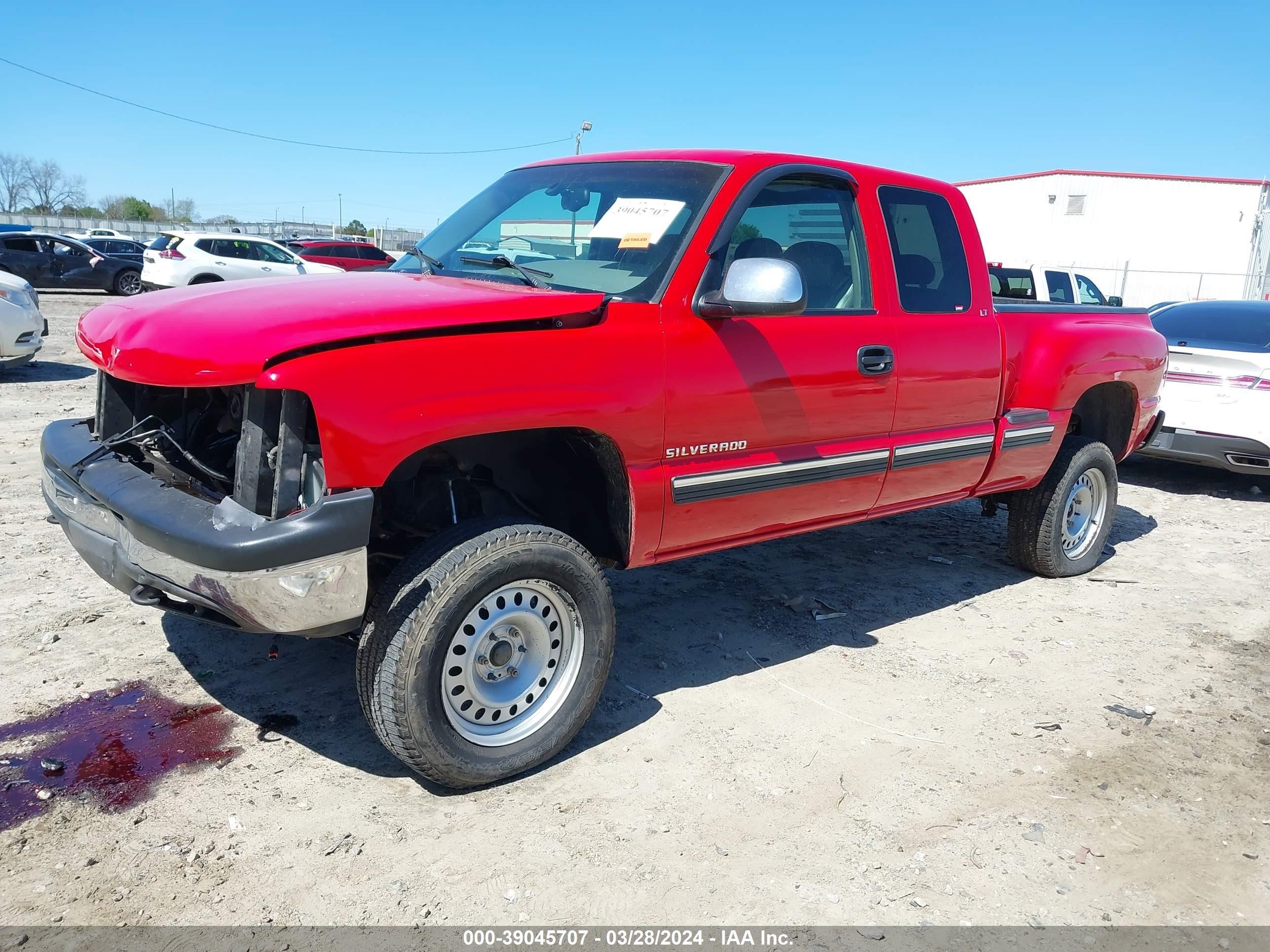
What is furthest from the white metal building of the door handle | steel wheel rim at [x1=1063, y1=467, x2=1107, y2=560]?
the door handle

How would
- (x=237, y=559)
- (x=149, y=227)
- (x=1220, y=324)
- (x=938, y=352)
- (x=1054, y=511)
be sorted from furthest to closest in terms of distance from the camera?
(x=149, y=227) → (x=1220, y=324) → (x=1054, y=511) → (x=938, y=352) → (x=237, y=559)

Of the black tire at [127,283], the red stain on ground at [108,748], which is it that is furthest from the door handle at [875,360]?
the black tire at [127,283]

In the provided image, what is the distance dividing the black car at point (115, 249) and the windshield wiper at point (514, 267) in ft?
67.2

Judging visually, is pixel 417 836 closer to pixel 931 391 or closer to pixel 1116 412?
pixel 931 391

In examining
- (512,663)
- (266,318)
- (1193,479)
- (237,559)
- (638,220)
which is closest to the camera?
(237,559)

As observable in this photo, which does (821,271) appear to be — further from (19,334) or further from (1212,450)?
(19,334)

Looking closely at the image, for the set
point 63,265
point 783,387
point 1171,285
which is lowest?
point 783,387

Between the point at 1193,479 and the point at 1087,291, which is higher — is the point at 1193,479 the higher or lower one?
the lower one

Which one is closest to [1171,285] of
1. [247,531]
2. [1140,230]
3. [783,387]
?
[1140,230]

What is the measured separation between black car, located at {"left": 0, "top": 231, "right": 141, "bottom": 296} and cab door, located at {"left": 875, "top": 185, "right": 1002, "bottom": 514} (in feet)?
62.9

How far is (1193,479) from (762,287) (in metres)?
7.66

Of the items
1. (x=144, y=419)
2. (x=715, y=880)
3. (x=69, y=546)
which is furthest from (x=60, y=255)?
(x=715, y=880)

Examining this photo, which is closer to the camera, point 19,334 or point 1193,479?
point 1193,479

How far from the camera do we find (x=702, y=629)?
187 inches
